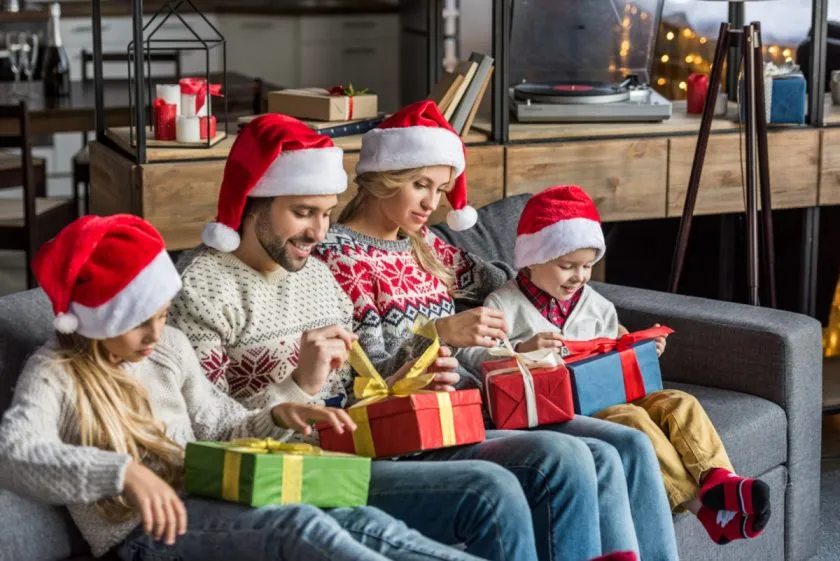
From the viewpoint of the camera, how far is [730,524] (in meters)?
2.38

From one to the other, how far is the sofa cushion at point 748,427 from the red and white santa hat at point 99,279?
1.23 meters

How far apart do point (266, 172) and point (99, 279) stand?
18.2 inches

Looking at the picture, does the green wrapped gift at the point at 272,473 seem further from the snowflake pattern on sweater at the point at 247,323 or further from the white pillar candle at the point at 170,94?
the white pillar candle at the point at 170,94

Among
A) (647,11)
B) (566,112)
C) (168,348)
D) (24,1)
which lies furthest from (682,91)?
(24,1)

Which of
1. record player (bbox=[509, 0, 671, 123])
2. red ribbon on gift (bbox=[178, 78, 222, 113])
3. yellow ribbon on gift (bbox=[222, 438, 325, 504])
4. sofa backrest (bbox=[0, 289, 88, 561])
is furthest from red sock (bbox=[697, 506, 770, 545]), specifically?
record player (bbox=[509, 0, 671, 123])

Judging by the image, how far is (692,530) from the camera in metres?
2.56

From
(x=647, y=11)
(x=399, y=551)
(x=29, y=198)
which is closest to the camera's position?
(x=399, y=551)

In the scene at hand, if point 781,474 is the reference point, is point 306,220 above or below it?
above

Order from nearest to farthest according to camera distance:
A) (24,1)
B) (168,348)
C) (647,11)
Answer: (168,348), (647,11), (24,1)

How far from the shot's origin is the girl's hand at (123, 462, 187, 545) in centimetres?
175

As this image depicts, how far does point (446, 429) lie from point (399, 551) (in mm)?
311

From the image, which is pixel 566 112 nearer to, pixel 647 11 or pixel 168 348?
pixel 647 11

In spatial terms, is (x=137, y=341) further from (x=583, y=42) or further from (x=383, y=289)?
(x=583, y=42)

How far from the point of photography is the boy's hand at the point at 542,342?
97.3 inches
